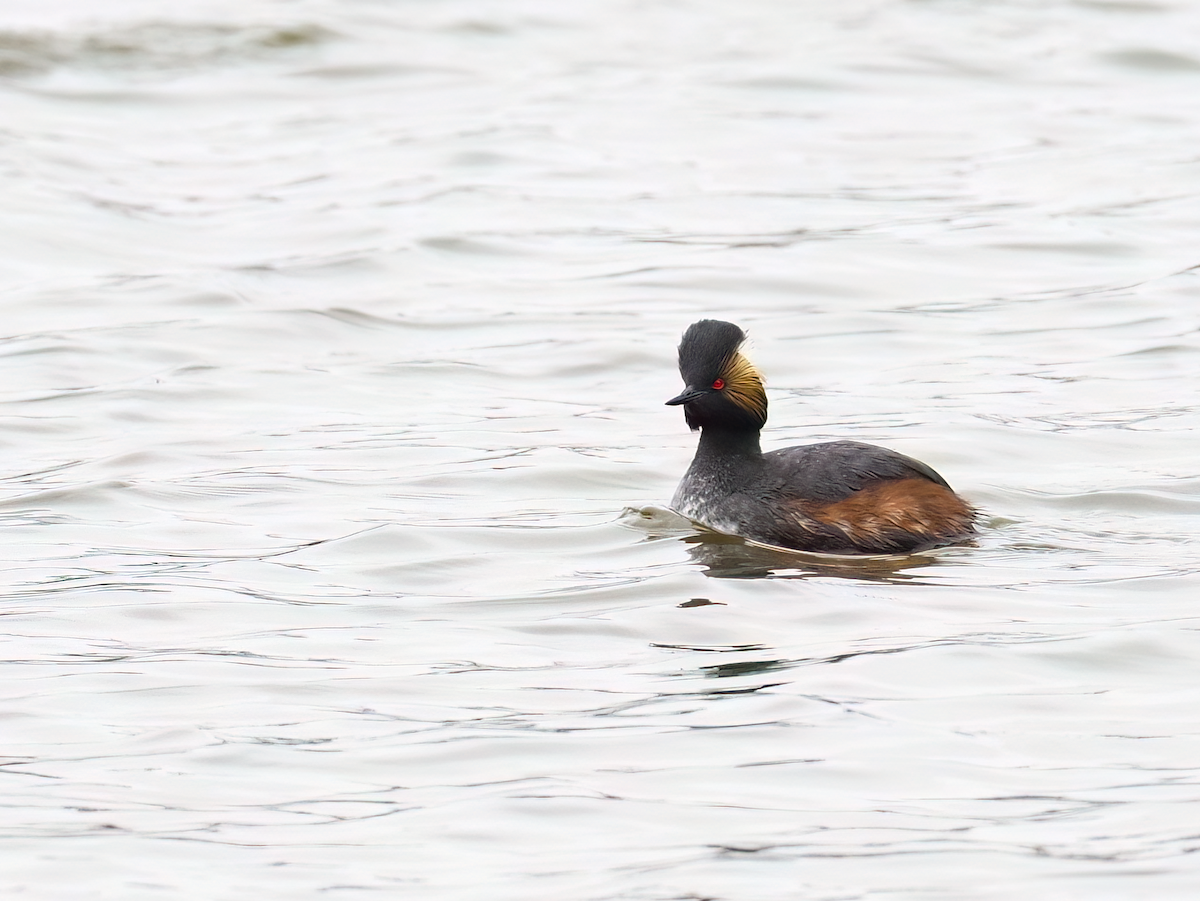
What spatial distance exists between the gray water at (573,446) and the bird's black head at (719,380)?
1.95ft

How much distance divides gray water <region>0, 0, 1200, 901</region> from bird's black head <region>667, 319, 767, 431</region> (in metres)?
0.59

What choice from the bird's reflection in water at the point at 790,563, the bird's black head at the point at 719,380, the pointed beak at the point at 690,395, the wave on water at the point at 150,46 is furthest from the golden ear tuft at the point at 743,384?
the wave on water at the point at 150,46

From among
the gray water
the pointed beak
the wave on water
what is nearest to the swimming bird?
the pointed beak

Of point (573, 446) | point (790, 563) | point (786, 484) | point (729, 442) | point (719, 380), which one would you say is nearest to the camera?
point (790, 563)

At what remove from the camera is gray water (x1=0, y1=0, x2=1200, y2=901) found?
19.2 ft

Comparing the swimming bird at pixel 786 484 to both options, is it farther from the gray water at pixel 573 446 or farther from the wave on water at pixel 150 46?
the wave on water at pixel 150 46

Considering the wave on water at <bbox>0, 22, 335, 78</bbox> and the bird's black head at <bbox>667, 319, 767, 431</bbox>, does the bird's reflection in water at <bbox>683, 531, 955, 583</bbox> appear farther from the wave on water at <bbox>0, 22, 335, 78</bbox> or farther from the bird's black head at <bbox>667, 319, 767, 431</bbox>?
the wave on water at <bbox>0, 22, 335, 78</bbox>

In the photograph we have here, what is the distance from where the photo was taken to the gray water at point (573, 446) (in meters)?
5.86

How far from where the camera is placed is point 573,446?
10734 millimetres

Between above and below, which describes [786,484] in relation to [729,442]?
below

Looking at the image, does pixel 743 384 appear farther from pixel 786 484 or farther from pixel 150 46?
A: pixel 150 46

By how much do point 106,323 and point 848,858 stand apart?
895 cm

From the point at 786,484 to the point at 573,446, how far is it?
88.1 inches

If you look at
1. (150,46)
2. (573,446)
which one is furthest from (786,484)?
(150,46)
